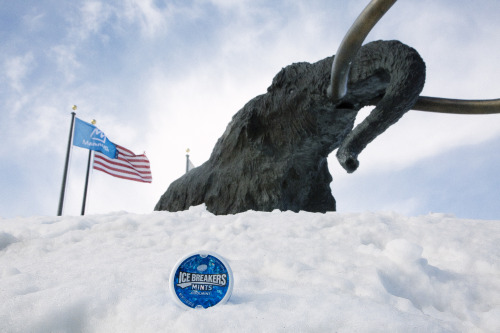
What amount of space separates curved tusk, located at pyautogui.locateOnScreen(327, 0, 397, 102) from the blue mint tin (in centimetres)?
272

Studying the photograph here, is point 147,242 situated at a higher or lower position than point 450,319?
higher

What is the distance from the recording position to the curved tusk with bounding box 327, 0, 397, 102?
3342 millimetres

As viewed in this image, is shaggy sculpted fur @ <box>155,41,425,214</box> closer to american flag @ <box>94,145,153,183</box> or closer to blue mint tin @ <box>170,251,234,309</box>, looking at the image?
blue mint tin @ <box>170,251,234,309</box>

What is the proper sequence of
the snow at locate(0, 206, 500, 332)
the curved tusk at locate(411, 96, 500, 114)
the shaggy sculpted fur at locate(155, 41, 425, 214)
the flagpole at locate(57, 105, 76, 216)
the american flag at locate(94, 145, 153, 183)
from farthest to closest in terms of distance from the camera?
1. the american flag at locate(94, 145, 153, 183)
2. the flagpole at locate(57, 105, 76, 216)
3. the curved tusk at locate(411, 96, 500, 114)
4. the shaggy sculpted fur at locate(155, 41, 425, 214)
5. the snow at locate(0, 206, 500, 332)

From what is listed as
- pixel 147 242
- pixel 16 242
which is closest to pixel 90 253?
pixel 147 242

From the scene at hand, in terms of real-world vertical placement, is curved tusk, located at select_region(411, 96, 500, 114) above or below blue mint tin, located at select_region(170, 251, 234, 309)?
above

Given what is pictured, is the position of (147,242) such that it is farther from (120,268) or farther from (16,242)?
(16,242)

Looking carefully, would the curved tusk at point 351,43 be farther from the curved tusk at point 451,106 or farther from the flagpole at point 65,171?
the flagpole at point 65,171

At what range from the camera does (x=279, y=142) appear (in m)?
4.70

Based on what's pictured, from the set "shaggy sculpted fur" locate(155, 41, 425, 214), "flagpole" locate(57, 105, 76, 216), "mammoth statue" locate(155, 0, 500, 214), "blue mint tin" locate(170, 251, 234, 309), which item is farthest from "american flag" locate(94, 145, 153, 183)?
"blue mint tin" locate(170, 251, 234, 309)

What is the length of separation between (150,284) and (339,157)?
2.57 m

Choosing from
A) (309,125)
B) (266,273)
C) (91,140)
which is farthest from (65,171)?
(266,273)

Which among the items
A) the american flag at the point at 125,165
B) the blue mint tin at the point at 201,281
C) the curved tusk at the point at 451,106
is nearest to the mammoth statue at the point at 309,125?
the curved tusk at the point at 451,106

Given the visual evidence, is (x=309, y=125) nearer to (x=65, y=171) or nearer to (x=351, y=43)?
(x=351, y=43)
